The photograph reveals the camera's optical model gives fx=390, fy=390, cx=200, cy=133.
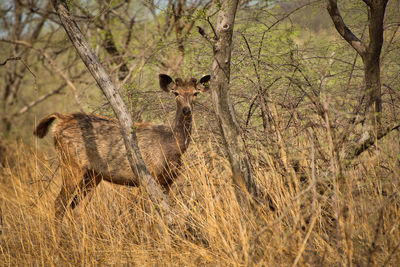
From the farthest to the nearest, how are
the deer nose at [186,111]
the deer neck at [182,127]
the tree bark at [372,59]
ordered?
the deer neck at [182,127] → the deer nose at [186,111] → the tree bark at [372,59]

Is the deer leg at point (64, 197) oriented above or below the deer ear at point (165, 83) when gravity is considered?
below

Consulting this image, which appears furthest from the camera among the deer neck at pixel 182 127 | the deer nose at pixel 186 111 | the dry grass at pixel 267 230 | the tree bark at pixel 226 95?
the deer neck at pixel 182 127

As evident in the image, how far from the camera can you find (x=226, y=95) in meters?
3.62

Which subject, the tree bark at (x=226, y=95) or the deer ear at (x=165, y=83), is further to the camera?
the deer ear at (x=165, y=83)

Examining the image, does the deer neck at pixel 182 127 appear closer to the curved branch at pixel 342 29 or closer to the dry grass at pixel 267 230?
the dry grass at pixel 267 230

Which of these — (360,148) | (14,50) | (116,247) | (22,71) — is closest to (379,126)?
(360,148)

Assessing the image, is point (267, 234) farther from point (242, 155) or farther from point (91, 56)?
point (91, 56)

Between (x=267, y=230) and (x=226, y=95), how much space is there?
1259 mm

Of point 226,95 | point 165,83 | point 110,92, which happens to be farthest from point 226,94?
point 165,83

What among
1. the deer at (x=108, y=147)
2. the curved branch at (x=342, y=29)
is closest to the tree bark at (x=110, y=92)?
the deer at (x=108, y=147)

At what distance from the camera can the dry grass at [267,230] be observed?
2996 mm

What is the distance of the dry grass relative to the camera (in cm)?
300

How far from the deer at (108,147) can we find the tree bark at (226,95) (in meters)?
1.62

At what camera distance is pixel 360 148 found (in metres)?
3.63
